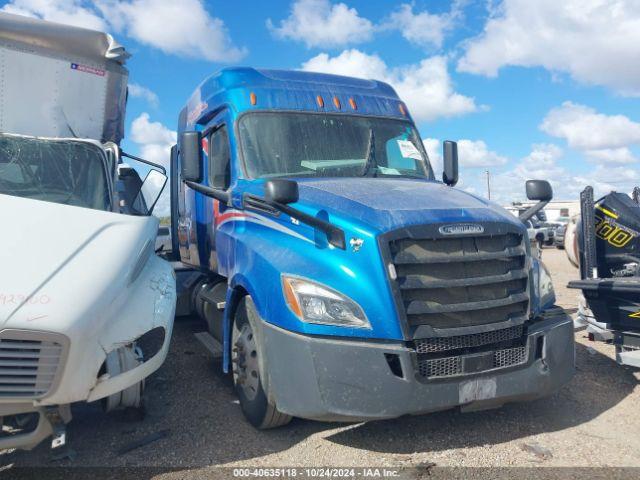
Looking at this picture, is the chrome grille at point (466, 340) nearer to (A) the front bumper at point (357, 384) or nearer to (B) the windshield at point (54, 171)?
(A) the front bumper at point (357, 384)

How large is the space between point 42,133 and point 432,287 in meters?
4.21

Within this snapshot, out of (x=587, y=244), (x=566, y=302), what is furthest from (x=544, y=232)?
(x=587, y=244)

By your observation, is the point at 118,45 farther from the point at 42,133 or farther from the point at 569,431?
the point at 569,431

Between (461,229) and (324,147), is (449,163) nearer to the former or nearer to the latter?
(324,147)

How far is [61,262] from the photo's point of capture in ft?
11.1

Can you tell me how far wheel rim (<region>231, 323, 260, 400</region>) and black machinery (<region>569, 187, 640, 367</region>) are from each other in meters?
3.27

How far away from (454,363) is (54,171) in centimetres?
374

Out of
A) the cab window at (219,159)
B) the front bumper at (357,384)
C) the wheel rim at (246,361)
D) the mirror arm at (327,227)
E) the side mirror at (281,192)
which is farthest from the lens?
the cab window at (219,159)

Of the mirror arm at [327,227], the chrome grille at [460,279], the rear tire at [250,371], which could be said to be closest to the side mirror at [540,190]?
the chrome grille at [460,279]

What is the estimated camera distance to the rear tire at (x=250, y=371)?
4.13 meters

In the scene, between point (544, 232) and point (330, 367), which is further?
point (544, 232)

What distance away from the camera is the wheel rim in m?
4.31

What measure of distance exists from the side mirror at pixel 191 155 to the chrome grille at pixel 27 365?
233 centimetres

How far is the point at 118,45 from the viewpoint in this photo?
6172 mm
